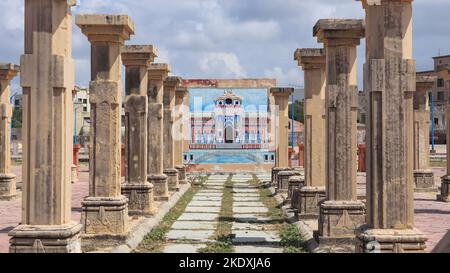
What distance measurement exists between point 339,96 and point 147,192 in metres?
4.96

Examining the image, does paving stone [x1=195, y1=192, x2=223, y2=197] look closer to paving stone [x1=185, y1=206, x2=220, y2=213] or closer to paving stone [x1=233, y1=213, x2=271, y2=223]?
paving stone [x1=185, y1=206, x2=220, y2=213]

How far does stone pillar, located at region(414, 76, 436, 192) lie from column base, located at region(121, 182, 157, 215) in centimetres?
971

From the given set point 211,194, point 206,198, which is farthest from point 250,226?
point 211,194

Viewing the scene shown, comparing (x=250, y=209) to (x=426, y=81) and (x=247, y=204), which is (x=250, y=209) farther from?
(x=426, y=81)

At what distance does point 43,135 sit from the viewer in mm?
6504

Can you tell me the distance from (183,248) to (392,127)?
4.21 meters

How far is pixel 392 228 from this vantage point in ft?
21.2

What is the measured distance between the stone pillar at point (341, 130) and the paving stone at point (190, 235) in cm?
217

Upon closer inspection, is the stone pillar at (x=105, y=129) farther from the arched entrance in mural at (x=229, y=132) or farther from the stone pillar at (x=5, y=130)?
the arched entrance in mural at (x=229, y=132)

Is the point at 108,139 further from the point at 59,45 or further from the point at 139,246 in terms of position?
the point at 59,45

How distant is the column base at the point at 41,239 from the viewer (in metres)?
6.43

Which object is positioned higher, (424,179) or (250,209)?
(424,179)

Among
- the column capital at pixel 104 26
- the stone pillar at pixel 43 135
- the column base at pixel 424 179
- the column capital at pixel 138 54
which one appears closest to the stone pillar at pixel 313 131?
the column capital at pixel 138 54
